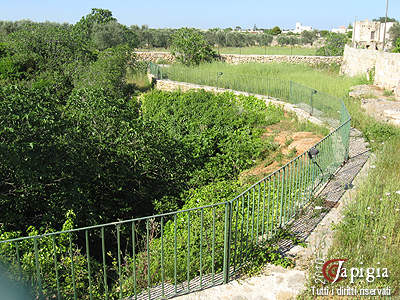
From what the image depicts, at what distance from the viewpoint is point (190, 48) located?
28.9 meters

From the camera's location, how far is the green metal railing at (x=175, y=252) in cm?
414

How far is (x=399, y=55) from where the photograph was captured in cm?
1619

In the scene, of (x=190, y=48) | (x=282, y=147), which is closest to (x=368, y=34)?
(x=190, y=48)

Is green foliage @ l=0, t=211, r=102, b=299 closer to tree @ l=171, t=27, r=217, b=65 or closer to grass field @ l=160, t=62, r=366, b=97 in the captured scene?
grass field @ l=160, t=62, r=366, b=97

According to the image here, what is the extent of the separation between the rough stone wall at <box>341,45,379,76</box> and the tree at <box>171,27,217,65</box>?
392 inches

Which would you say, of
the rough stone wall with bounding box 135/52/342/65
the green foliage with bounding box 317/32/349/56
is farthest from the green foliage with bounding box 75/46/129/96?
the green foliage with bounding box 317/32/349/56

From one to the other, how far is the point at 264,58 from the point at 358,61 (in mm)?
10729

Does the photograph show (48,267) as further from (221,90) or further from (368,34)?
(368,34)

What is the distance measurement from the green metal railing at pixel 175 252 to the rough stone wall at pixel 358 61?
596 inches

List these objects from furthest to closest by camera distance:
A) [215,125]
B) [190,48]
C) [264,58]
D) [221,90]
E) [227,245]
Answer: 1. [264,58]
2. [190,48]
3. [221,90]
4. [215,125]
5. [227,245]

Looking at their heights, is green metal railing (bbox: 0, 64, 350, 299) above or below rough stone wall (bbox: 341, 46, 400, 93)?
below

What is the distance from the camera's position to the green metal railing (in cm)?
414

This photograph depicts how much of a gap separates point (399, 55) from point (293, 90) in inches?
201

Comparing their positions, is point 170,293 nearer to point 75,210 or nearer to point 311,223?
point 311,223
